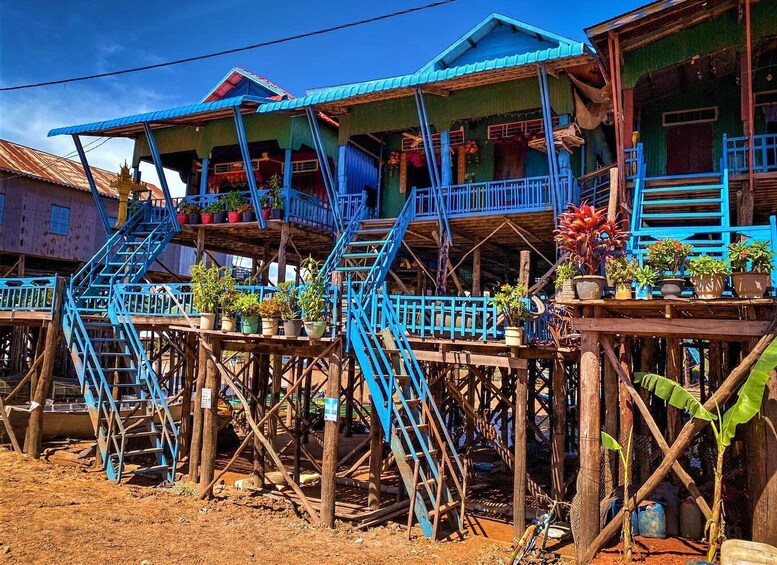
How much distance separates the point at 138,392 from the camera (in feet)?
48.7

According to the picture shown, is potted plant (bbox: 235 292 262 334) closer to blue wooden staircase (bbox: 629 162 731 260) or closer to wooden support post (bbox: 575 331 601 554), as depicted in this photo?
wooden support post (bbox: 575 331 601 554)

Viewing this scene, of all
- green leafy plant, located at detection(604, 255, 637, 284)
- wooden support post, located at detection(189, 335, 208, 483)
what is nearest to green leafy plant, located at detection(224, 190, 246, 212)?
wooden support post, located at detection(189, 335, 208, 483)

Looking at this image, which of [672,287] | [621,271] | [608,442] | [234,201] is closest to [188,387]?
[234,201]

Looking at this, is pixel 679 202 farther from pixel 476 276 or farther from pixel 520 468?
pixel 520 468

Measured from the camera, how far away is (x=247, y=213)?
1720 cm

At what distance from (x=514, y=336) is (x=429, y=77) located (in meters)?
7.10

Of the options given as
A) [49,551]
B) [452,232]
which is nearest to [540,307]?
[452,232]

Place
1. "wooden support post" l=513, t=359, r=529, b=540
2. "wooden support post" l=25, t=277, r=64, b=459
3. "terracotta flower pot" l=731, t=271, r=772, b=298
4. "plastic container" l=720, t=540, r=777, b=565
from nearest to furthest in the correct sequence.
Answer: "plastic container" l=720, t=540, r=777, b=565
"terracotta flower pot" l=731, t=271, r=772, b=298
"wooden support post" l=513, t=359, r=529, b=540
"wooden support post" l=25, t=277, r=64, b=459

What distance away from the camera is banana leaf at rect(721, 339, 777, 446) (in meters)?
7.44

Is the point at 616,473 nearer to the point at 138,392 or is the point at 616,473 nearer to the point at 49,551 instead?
the point at 49,551

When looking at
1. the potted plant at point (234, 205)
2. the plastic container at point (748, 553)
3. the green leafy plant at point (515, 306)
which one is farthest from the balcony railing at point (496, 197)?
the plastic container at point (748, 553)

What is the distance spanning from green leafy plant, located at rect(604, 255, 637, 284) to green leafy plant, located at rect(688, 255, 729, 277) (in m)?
0.78

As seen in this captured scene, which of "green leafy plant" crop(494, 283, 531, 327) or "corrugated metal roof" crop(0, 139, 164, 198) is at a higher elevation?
"corrugated metal roof" crop(0, 139, 164, 198)

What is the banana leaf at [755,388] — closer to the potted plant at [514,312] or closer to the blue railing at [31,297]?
the potted plant at [514,312]
